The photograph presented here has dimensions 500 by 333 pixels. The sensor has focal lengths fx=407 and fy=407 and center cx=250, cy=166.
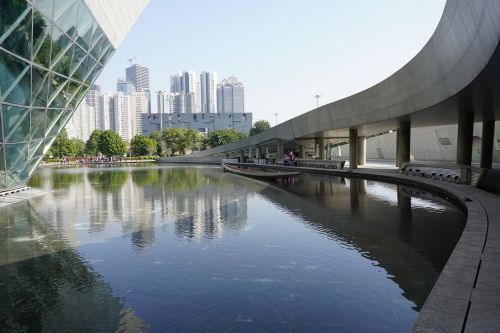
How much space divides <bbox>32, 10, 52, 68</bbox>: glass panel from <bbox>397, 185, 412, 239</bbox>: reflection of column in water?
51.5 ft

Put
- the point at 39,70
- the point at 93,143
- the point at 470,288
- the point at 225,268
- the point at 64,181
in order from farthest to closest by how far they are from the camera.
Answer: the point at 93,143, the point at 64,181, the point at 39,70, the point at 225,268, the point at 470,288

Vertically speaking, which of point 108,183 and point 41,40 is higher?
point 41,40

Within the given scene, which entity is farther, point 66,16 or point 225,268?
point 66,16

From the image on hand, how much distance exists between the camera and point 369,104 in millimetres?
32781

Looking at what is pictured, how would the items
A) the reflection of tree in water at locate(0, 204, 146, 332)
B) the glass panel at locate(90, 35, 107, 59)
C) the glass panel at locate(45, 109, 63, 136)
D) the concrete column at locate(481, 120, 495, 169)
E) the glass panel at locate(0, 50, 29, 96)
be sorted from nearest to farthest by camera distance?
the reflection of tree in water at locate(0, 204, 146, 332), the glass panel at locate(0, 50, 29, 96), the glass panel at locate(45, 109, 63, 136), the glass panel at locate(90, 35, 107, 59), the concrete column at locate(481, 120, 495, 169)

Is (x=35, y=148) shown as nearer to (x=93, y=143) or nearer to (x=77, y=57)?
(x=77, y=57)

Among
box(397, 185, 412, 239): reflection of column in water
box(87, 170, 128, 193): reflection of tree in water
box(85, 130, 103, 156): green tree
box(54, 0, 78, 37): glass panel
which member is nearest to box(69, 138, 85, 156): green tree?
box(85, 130, 103, 156): green tree

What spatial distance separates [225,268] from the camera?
8867 millimetres

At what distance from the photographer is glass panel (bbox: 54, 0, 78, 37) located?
17.8 meters

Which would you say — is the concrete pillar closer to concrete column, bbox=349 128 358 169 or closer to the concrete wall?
the concrete wall

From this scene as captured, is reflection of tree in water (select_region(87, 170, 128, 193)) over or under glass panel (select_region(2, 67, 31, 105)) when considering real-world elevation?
under

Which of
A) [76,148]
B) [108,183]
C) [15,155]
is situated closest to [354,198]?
[15,155]

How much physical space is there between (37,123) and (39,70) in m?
4.11

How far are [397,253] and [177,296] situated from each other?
5448 millimetres
